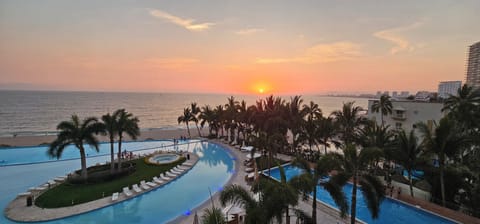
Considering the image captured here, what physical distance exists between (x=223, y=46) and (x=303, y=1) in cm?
1041

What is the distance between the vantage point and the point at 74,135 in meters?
15.3

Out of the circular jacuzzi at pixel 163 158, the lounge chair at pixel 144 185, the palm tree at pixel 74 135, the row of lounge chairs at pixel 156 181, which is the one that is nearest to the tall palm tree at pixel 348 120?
the row of lounge chairs at pixel 156 181

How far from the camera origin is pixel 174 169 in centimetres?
1902

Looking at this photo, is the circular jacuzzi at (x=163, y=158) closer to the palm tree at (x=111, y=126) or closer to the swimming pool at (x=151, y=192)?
the swimming pool at (x=151, y=192)

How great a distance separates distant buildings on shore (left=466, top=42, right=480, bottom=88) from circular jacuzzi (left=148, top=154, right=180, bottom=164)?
2071 inches

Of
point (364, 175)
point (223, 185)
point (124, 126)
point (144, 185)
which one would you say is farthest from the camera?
point (124, 126)

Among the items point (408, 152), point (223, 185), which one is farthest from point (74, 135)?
point (408, 152)

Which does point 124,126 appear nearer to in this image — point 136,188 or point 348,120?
point 136,188

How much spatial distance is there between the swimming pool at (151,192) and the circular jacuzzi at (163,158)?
2678 mm

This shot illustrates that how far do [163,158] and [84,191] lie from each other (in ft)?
29.4

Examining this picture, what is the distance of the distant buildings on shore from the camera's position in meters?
40.2

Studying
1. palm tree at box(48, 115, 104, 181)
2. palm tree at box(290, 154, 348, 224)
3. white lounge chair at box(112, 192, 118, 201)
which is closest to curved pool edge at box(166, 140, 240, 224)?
palm tree at box(290, 154, 348, 224)

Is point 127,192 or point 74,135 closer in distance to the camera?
point 127,192

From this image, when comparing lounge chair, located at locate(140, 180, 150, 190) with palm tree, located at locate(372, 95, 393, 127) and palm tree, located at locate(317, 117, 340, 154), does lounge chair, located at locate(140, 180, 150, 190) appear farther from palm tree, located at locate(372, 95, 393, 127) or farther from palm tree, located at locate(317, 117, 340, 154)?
palm tree, located at locate(372, 95, 393, 127)
